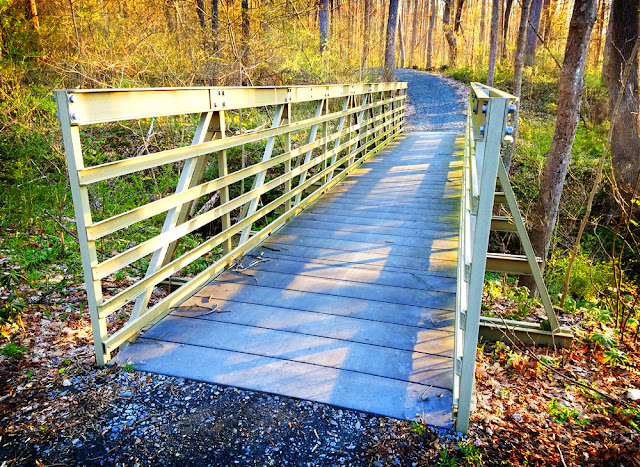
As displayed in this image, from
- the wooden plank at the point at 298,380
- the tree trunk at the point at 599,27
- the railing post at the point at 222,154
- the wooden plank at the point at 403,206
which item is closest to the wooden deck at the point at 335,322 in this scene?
the wooden plank at the point at 298,380

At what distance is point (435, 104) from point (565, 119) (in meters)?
14.7

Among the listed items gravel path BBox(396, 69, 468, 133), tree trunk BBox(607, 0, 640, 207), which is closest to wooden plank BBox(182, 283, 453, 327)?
tree trunk BBox(607, 0, 640, 207)

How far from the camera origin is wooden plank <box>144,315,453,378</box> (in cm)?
284

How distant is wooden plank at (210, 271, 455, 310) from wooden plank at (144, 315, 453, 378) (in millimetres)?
479

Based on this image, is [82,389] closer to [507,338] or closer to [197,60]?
[507,338]

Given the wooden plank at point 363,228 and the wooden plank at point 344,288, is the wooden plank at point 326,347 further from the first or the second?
the wooden plank at point 363,228

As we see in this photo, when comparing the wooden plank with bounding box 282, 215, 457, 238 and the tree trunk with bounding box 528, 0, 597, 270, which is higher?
the tree trunk with bounding box 528, 0, 597, 270

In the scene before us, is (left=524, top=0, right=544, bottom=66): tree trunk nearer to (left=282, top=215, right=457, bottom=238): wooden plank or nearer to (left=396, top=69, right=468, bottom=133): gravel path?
(left=396, top=69, right=468, bottom=133): gravel path

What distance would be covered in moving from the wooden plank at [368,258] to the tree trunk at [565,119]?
3.08 metres

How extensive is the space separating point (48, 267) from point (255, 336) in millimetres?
2730

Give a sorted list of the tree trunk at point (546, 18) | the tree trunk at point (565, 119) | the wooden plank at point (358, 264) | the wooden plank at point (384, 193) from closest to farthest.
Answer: the wooden plank at point (358, 264) → the tree trunk at point (565, 119) → the wooden plank at point (384, 193) → the tree trunk at point (546, 18)

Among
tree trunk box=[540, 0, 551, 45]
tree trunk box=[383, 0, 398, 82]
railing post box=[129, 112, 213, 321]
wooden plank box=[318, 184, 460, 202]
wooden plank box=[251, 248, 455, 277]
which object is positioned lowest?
wooden plank box=[251, 248, 455, 277]

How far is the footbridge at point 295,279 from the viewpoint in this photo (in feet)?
8.12

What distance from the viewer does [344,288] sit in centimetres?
398
